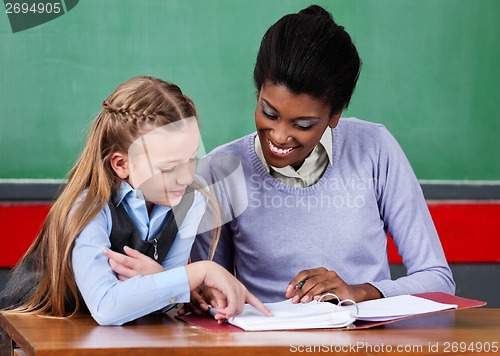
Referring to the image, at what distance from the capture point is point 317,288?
1.43 metres

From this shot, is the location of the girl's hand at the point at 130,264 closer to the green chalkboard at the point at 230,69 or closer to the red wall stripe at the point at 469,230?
the green chalkboard at the point at 230,69

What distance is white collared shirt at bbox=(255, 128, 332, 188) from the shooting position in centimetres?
181

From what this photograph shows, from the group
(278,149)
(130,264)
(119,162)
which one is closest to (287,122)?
(278,149)

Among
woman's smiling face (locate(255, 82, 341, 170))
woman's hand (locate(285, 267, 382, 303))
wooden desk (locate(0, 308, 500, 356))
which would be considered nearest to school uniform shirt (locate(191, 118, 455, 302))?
woman's smiling face (locate(255, 82, 341, 170))

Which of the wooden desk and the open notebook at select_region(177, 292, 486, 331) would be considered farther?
the open notebook at select_region(177, 292, 486, 331)

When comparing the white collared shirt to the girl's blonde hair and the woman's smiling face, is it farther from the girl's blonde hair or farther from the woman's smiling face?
the girl's blonde hair

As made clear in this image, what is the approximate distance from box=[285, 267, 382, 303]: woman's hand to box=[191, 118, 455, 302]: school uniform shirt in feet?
0.96

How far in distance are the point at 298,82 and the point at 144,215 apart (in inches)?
15.7

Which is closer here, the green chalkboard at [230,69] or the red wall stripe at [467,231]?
the green chalkboard at [230,69]

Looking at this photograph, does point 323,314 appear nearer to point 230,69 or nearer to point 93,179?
point 93,179

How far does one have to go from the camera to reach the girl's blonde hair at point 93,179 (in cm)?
138

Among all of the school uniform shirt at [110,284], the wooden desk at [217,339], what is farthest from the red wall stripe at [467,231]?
the school uniform shirt at [110,284]

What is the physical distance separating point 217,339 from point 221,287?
6.1 inches

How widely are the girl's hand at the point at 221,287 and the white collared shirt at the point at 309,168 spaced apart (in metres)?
0.52
